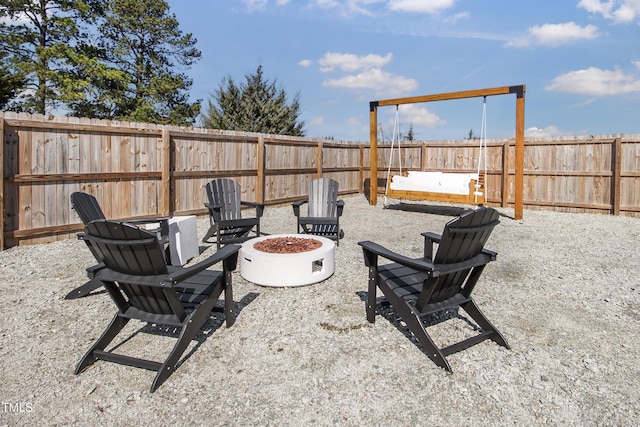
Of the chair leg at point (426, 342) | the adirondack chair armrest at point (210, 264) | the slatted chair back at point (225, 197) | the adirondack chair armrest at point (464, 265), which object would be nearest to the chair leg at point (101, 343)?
the adirondack chair armrest at point (210, 264)

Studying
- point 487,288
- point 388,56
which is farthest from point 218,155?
point 388,56

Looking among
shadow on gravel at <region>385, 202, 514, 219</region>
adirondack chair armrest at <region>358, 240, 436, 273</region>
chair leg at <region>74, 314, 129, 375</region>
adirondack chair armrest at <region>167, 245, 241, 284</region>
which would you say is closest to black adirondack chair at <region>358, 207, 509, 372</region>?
adirondack chair armrest at <region>358, 240, 436, 273</region>

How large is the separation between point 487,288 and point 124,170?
199 inches

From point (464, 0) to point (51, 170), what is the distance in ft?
19.2

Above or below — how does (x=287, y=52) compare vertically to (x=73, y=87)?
above

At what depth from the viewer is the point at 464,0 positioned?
213 inches

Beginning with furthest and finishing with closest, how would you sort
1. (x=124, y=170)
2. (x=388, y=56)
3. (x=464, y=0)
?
(x=388, y=56) < (x=124, y=170) < (x=464, y=0)

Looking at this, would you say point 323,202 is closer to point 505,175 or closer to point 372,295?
point 372,295

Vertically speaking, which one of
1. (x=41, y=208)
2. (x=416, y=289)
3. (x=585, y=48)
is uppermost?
(x=585, y=48)

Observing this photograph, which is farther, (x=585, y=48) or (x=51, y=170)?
(x=585, y=48)

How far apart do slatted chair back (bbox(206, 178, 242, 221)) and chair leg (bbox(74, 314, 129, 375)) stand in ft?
9.11

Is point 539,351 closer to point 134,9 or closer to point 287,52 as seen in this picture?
point 287,52

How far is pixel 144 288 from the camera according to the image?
2.05 metres

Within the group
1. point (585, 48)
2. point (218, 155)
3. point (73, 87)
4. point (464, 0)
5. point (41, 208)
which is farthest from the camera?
point (73, 87)
